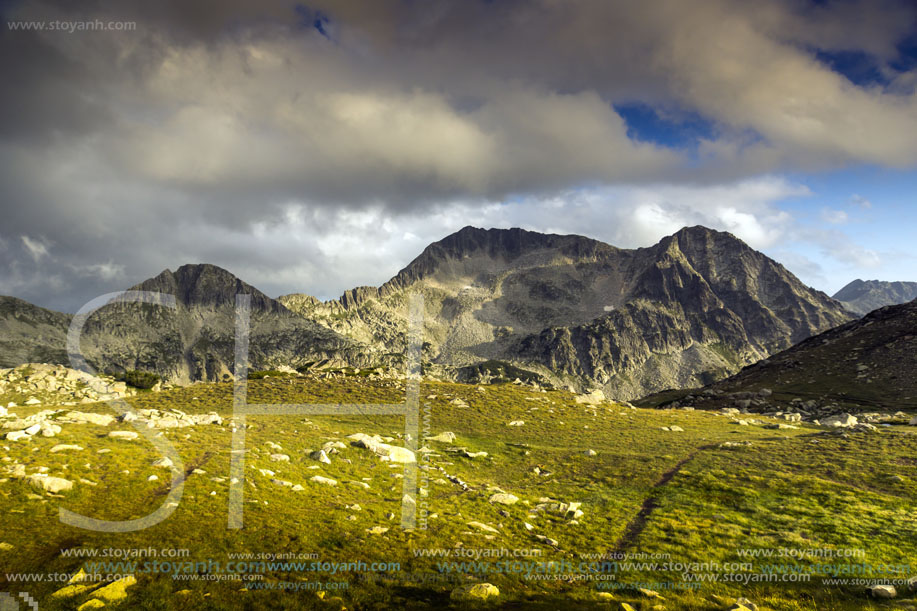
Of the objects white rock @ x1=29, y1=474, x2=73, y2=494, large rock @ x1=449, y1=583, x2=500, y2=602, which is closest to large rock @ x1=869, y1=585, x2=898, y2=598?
large rock @ x1=449, y1=583, x2=500, y2=602

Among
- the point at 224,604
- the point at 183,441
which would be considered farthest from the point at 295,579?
the point at 183,441

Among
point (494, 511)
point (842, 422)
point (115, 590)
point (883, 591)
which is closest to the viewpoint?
point (115, 590)

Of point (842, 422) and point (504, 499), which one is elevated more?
point (504, 499)

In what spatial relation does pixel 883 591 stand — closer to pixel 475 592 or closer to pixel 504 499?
pixel 475 592

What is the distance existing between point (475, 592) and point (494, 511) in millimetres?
13248

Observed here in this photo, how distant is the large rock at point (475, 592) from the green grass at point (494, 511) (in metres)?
0.58

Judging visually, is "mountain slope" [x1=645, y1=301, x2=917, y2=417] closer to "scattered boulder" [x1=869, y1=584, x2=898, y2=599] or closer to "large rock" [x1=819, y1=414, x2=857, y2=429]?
"large rock" [x1=819, y1=414, x2=857, y2=429]

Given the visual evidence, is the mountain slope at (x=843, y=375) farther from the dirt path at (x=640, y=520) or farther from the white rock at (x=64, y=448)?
the white rock at (x=64, y=448)

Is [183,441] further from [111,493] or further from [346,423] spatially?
[346,423]

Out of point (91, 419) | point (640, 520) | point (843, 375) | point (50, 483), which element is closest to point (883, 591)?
point (640, 520)

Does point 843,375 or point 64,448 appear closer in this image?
point 64,448

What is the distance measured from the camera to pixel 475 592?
18.4m

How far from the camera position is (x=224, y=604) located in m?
16.1

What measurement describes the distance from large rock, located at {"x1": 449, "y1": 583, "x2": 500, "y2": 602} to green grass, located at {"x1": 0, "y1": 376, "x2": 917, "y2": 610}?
58 cm
